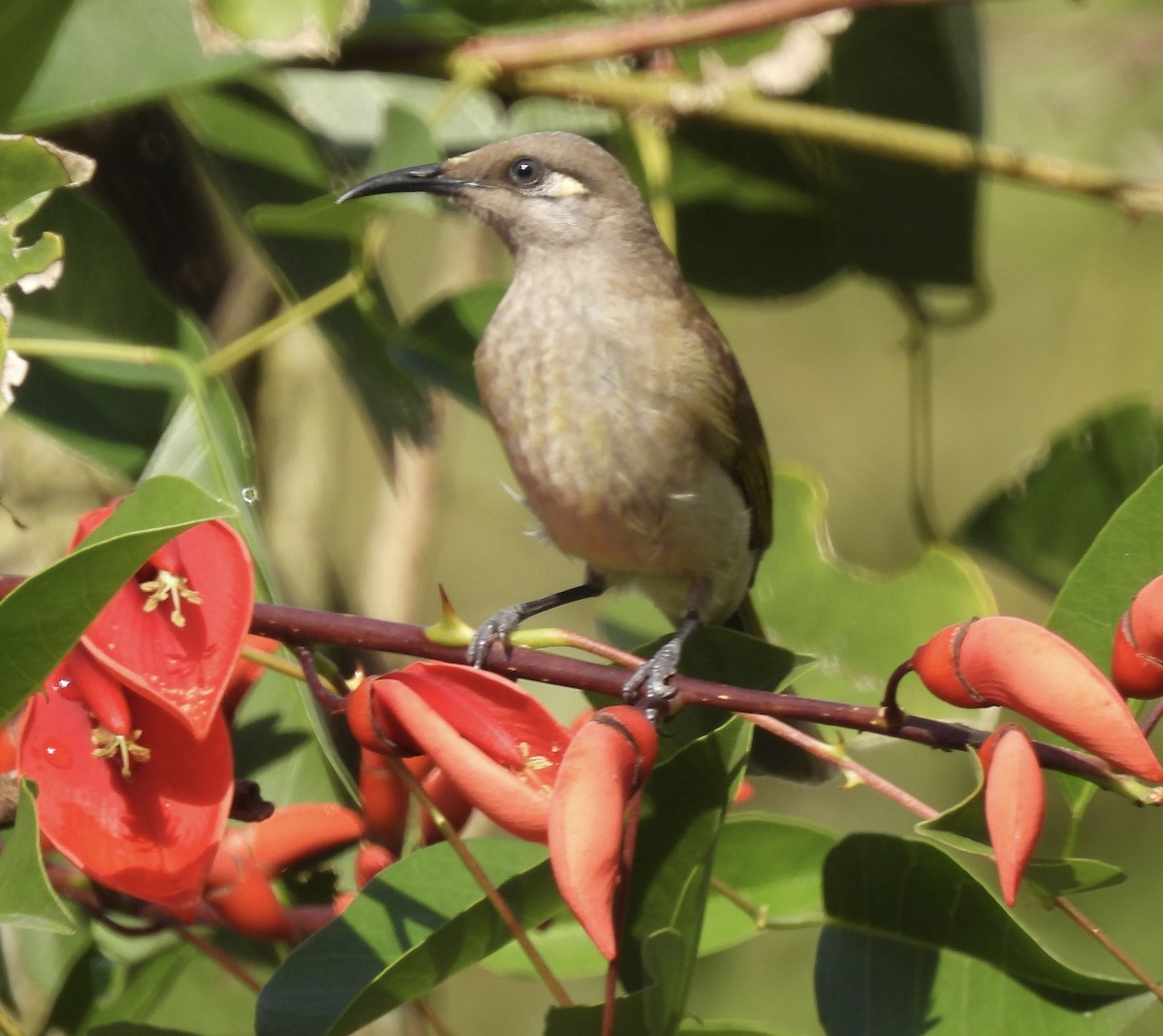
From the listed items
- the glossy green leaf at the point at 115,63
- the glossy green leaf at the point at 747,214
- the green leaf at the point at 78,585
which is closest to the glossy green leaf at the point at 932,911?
the green leaf at the point at 78,585

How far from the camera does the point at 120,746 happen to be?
168 centimetres

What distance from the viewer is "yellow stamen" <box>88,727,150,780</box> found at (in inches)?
65.9

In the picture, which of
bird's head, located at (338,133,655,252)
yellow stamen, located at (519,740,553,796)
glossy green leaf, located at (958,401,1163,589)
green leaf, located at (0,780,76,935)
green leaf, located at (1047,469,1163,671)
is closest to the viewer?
green leaf, located at (0,780,76,935)

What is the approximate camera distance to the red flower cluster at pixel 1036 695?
1.46 m

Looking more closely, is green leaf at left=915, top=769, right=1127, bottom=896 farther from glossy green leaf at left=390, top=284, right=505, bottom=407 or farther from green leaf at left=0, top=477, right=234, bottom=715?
glossy green leaf at left=390, top=284, right=505, bottom=407

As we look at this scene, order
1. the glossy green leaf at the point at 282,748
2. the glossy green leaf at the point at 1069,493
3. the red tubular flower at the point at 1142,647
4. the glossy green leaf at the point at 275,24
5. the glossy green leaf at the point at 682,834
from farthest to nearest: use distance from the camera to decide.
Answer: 1. the glossy green leaf at the point at 1069,493
2. the glossy green leaf at the point at 275,24
3. the glossy green leaf at the point at 282,748
4. the glossy green leaf at the point at 682,834
5. the red tubular flower at the point at 1142,647

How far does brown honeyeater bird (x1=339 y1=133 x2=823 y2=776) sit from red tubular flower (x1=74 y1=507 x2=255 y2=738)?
1184 mm

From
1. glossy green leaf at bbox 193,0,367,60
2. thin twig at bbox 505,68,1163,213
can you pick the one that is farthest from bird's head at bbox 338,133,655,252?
glossy green leaf at bbox 193,0,367,60

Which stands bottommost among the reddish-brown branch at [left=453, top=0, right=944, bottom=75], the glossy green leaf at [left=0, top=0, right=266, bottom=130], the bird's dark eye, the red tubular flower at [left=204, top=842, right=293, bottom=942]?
the red tubular flower at [left=204, top=842, right=293, bottom=942]

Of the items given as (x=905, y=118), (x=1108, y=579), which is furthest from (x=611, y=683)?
(x=905, y=118)

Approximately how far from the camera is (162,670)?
5.37ft

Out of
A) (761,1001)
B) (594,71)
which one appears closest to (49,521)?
(594,71)

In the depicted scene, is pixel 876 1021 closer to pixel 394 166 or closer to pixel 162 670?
pixel 162 670

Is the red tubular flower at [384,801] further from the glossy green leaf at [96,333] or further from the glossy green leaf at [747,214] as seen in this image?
the glossy green leaf at [747,214]
